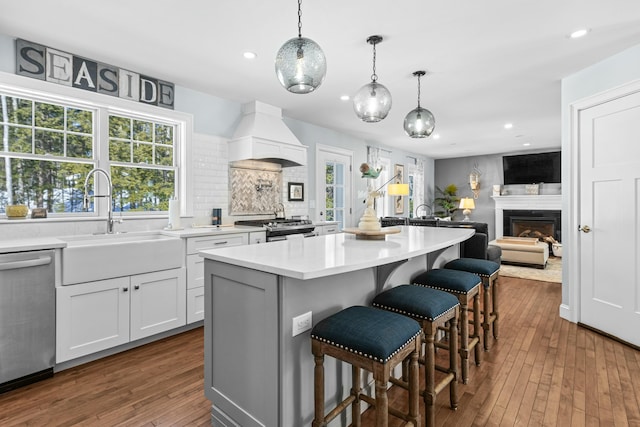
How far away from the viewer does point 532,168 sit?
8.19 metres

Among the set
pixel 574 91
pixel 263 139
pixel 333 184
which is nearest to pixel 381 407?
pixel 263 139

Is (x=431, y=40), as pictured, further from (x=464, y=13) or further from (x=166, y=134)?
(x=166, y=134)

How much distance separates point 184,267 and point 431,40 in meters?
2.93

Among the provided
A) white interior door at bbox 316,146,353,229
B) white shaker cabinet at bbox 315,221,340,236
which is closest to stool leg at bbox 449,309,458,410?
white shaker cabinet at bbox 315,221,340,236

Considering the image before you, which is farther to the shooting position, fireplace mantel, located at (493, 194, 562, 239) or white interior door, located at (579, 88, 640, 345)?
fireplace mantel, located at (493, 194, 562, 239)

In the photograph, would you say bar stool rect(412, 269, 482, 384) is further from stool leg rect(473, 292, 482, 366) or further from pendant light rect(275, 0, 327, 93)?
pendant light rect(275, 0, 327, 93)

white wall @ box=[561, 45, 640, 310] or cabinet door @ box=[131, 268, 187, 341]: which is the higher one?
white wall @ box=[561, 45, 640, 310]

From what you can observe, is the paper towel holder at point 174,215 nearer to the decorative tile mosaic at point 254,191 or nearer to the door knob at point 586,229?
the decorative tile mosaic at point 254,191

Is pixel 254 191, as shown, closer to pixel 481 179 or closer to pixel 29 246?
pixel 29 246

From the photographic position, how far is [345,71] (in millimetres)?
3395

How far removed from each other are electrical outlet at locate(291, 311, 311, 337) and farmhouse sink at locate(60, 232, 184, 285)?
1.86m

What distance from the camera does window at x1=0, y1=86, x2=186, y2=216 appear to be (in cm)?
284

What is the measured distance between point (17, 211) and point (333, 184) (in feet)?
14.1

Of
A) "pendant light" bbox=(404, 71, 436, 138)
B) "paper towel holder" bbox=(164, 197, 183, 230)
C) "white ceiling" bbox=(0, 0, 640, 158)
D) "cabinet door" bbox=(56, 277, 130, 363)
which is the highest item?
"white ceiling" bbox=(0, 0, 640, 158)
